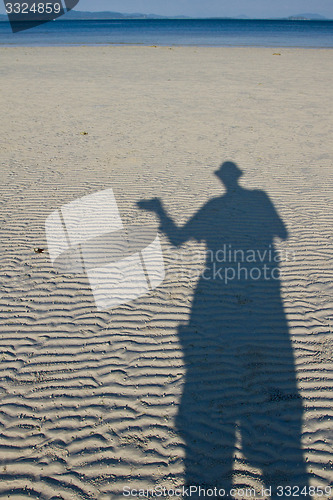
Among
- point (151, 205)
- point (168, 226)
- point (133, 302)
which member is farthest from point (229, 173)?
point (133, 302)

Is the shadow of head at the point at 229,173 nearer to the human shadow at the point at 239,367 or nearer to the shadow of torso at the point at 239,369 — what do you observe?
the human shadow at the point at 239,367

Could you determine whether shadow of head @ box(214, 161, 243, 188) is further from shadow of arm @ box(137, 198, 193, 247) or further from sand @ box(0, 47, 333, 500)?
shadow of arm @ box(137, 198, 193, 247)

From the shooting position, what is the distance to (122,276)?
178 inches

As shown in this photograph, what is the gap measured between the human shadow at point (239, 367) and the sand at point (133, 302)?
51mm

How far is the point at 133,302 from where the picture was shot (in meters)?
4.13

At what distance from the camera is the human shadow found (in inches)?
104

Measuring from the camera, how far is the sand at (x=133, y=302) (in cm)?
268

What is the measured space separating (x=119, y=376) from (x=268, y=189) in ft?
16.0

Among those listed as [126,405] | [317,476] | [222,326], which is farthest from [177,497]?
[222,326]

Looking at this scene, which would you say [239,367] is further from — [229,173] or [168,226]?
[229,173]

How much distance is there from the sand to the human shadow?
5cm

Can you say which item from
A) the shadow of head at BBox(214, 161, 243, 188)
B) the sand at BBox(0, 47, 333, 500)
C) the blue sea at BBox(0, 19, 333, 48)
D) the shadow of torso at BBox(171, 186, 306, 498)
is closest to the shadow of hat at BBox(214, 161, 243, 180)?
the shadow of head at BBox(214, 161, 243, 188)

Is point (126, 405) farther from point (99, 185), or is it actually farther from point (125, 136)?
point (125, 136)

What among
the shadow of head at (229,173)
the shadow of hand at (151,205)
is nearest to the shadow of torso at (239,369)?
the shadow of hand at (151,205)
